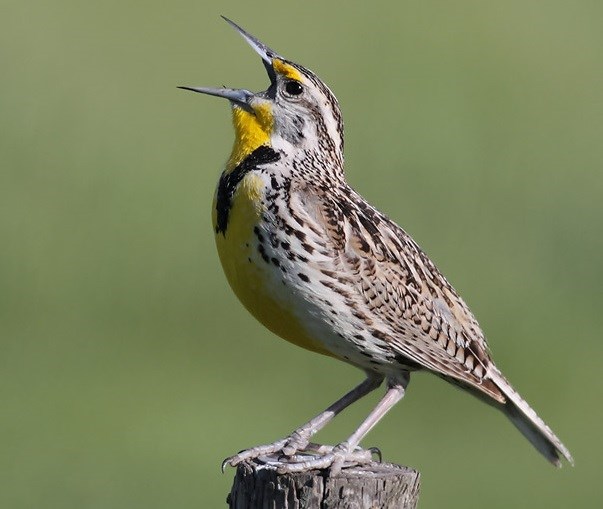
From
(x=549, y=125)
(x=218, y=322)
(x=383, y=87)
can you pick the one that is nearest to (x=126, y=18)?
(x=383, y=87)

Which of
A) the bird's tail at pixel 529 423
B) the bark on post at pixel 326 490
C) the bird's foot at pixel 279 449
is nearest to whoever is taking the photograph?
the bark on post at pixel 326 490

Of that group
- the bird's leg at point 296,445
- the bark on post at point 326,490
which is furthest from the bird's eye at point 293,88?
the bark on post at point 326,490

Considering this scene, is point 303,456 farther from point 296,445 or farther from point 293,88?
point 293,88

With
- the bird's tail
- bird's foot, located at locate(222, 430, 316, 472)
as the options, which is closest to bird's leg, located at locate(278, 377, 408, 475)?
bird's foot, located at locate(222, 430, 316, 472)

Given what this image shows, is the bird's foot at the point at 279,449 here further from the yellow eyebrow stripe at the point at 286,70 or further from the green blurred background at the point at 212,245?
the green blurred background at the point at 212,245

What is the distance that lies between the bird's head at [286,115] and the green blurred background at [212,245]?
2.39 meters

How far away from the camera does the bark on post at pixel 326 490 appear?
393 centimetres

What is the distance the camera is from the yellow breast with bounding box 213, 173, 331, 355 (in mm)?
4438

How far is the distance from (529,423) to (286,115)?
0.94 metres

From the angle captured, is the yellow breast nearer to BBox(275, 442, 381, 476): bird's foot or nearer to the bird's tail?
BBox(275, 442, 381, 476): bird's foot

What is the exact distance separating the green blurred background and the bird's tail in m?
2.23

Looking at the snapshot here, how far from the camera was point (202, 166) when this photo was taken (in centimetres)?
911

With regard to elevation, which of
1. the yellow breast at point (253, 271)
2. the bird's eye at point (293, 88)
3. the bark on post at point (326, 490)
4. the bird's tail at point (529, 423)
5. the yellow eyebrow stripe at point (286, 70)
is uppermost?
the yellow eyebrow stripe at point (286, 70)

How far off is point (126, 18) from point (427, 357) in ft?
21.8
